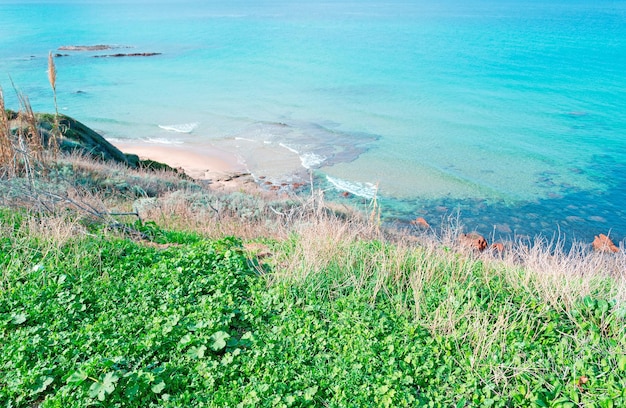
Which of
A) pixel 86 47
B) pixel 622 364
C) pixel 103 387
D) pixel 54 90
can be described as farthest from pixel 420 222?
pixel 86 47

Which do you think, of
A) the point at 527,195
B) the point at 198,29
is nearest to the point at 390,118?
the point at 527,195

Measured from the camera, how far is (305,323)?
15.8 feet

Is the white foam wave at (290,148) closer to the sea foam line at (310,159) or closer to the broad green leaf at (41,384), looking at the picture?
the sea foam line at (310,159)

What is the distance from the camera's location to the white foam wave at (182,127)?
96.6 ft

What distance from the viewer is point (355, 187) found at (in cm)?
2033

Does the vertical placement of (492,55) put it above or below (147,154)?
above

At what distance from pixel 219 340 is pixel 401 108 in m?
31.4

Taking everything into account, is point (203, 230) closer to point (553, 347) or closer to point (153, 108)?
point (553, 347)

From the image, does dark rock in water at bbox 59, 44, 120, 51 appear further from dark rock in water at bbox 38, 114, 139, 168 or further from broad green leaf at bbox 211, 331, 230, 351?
broad green leaf at bbox 211, 331, 230, 351

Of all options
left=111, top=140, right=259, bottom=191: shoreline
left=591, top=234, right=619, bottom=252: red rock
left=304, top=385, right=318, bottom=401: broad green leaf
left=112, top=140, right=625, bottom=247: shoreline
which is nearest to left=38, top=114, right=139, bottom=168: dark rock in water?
left=111, top=140, right=259, bottom=191: shoreline

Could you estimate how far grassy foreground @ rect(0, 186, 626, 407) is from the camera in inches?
156

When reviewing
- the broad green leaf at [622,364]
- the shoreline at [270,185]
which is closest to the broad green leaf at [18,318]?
the broad green leaf at [622,364]

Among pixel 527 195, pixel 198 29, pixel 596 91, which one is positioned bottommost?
pixel 527 195

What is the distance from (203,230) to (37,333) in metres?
3.78
